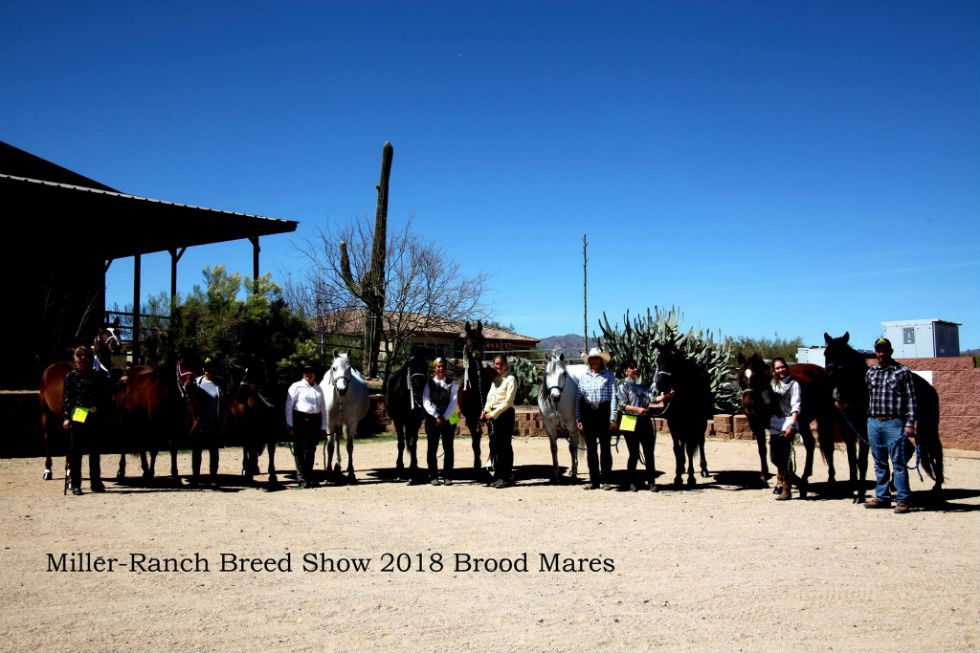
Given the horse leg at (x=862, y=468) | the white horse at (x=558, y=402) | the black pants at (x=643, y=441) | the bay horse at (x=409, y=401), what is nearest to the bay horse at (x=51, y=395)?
the bay horse at (x=409, y=401)

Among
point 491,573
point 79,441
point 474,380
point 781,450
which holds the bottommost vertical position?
point 491,573

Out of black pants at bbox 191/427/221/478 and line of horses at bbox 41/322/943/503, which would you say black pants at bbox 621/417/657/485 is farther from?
black pants at bbox 191/427/221/478

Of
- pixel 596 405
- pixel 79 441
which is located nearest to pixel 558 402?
pixel 596 405

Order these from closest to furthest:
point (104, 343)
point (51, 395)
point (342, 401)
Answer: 1. point (342, 401)
2. point (51, 395)
3. point (104, 343)

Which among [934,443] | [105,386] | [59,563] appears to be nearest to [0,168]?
[105,386]

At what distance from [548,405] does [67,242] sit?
16.4 metres

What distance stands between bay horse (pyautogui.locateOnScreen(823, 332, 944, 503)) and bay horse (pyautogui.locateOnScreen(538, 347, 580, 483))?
3.36 m

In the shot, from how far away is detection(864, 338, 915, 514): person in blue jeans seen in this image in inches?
323

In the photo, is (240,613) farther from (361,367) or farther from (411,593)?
(361,367)

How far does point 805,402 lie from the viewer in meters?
9.73

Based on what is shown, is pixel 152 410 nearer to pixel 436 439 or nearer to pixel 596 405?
pixel 436 439

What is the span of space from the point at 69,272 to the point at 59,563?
17.8 meters

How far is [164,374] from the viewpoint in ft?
33.5

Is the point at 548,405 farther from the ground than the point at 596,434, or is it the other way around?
the point at 548,405
